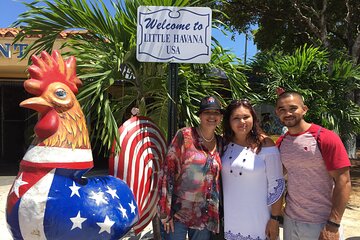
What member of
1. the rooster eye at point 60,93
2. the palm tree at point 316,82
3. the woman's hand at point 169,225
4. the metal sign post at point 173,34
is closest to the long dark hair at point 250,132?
the metal sign post at point 173,34

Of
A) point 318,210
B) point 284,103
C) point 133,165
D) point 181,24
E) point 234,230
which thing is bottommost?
point 234,230

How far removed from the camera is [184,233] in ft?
8.61

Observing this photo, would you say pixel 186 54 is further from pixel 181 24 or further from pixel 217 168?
pixel 217 168

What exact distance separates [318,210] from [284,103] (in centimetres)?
67

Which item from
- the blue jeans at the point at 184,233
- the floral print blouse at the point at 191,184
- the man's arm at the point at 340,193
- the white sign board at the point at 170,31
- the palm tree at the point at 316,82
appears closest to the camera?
the man's arm at the point at 340,193

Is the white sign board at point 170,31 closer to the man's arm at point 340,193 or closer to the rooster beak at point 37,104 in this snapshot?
the rooster beak at point 37,104

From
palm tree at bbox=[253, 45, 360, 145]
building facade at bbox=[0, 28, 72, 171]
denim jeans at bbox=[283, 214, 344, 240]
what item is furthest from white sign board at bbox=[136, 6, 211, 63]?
building facade at bbox=[0, 28, 72, 171]

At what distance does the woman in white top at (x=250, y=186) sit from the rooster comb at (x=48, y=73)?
1056 mm

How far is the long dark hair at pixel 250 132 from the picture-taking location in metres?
2.53

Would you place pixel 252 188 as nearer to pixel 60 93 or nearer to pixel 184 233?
pixel 184 233

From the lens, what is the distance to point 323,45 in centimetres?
952

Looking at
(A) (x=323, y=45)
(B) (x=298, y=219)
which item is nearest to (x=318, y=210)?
(B) (x=298, y=219)

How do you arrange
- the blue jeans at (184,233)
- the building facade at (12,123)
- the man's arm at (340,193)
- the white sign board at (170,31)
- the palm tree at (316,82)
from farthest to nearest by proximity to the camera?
the building facade at (12,123) < the palm tree at (316,82) < the white sign board at (170,31) < the blue jeans at (184,233) < the man's arm at (340,193)

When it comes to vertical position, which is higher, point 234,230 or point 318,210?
point 318,210
